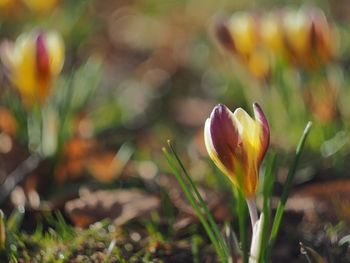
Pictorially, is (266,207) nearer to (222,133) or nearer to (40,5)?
(222,133)

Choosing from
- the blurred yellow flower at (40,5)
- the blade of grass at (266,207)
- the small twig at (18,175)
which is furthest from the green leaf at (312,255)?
the blurred yellow flower at (40,5)

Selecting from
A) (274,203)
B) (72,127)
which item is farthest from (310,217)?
(72,127)

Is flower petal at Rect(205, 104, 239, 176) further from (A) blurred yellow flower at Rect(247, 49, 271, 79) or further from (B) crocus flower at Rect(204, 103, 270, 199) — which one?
(A) blurred yellow flower at Rect(247, 49, 271, 79)

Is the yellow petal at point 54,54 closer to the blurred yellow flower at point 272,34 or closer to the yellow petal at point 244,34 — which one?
the yellow petal at point 244,34

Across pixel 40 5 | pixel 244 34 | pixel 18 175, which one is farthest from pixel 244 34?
pixel 40 5

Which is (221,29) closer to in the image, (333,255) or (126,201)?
(126,201)

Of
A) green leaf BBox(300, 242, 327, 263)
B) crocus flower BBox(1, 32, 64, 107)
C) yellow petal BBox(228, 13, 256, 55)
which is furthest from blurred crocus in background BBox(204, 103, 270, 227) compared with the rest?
yellow petal BBox(228, 13, 256, 55)
